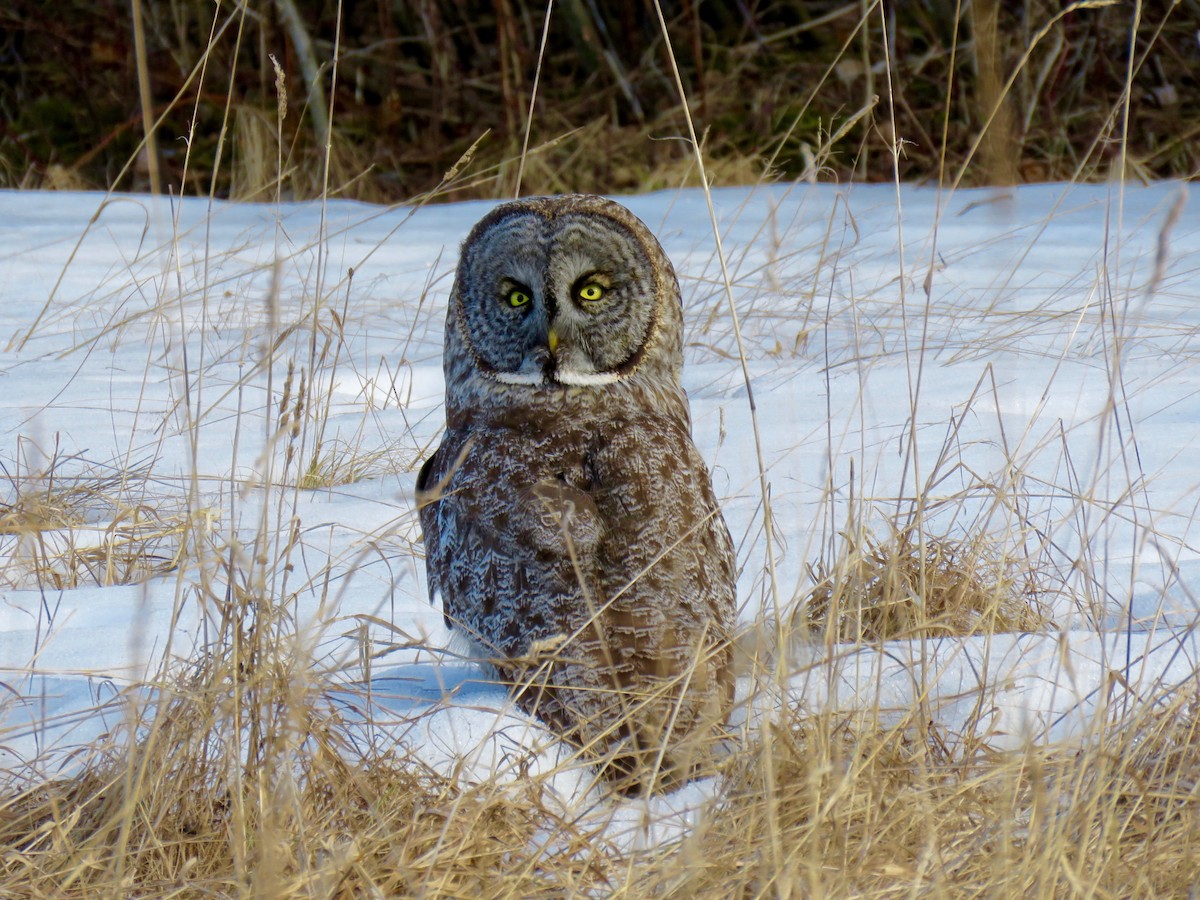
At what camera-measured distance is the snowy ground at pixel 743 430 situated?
2.06 metres

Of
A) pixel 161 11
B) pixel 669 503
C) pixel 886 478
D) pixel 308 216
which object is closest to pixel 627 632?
pixel 669 503

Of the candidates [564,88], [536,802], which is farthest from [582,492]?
[564,88]

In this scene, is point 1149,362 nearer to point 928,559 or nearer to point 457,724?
point 928,559

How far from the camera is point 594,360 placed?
2.59 m

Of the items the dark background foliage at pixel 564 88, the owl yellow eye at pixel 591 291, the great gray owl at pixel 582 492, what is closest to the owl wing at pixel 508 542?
the great gray owl at pixel 582 492

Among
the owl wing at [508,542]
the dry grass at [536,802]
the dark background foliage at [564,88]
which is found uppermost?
the dark background foliage at [564,88]

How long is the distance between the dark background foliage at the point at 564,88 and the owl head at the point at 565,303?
4984 mm

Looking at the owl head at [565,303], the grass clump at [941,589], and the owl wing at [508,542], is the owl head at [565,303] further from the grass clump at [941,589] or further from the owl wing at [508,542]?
the grass clump at [941,589]

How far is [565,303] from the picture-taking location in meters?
2.61

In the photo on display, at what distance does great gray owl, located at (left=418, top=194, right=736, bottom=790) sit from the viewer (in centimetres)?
207

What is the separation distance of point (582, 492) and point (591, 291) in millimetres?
533

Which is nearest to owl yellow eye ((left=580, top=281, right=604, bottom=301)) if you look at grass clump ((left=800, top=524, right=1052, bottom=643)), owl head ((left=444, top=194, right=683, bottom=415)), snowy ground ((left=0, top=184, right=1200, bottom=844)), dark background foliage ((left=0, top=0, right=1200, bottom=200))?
owl head ((left=444, top=194, right=683, bottom=415))

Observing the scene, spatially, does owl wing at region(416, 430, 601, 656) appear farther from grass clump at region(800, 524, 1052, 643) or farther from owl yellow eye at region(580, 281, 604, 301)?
grass clump at region(800, 524, 1052, 643)

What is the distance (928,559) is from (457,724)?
1012 mm
